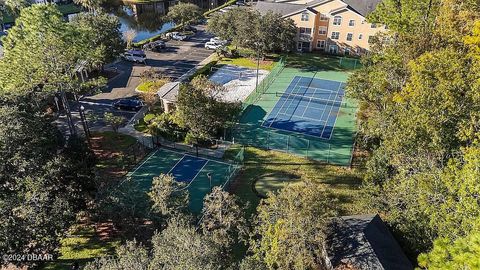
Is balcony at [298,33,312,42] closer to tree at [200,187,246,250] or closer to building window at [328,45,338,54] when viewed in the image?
building window at [328,45,338,54]

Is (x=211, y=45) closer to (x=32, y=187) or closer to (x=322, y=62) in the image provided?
(x=322, y=62)

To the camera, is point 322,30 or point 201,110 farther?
point 322,30

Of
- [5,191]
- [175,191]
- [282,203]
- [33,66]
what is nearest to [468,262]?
[282,203]

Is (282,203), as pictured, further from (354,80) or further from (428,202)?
(354,80)

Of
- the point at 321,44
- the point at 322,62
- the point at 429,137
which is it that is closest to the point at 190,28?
the point at 321,44

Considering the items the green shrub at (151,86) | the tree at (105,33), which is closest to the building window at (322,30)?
the green shrub at (151,86)
